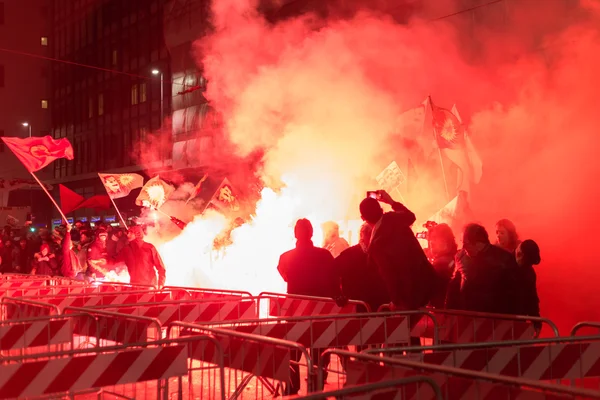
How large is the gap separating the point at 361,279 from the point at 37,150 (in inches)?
481

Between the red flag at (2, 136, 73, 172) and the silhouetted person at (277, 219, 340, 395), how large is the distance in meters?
11.1

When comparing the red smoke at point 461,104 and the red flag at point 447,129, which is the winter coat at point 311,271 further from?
the red flag at point 447,129

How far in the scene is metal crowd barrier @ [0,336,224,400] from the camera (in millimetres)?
4211

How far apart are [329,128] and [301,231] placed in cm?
1019

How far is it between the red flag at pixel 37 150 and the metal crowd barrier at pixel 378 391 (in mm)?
15222

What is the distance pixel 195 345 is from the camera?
5371mm

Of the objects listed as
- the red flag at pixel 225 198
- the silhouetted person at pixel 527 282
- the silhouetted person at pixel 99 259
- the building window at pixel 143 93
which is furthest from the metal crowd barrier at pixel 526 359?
the building window at pixel 143 93

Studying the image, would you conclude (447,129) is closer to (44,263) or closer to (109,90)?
(44,263)

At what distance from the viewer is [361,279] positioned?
25.0 feet

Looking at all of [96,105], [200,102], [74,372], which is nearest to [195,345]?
[74,372]

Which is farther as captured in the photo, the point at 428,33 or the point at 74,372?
the point at 428,33

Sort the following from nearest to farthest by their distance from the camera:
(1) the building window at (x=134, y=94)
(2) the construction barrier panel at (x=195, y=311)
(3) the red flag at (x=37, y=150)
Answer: (2) the construction barrier panel at (x=195, y=311)
(3) the red flag at (x=37, y=150)
(1) the building window at (x=134, y=94)

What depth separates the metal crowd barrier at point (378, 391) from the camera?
10.1 feet

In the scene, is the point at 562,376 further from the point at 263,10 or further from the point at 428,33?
the point at 263,10
